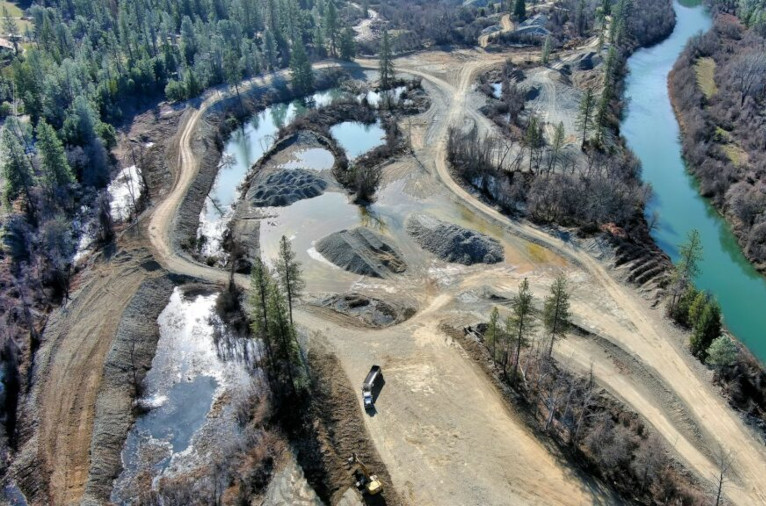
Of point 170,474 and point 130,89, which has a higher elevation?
point 130,89

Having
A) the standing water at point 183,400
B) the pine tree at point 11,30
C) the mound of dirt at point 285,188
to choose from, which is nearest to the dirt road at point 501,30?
the mound of dirt at point 285,188

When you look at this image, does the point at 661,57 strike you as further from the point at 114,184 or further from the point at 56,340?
the point at 56,340

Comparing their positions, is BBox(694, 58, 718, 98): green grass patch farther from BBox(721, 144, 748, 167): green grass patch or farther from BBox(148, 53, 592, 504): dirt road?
BBox(148, 53, 592, 504): dirt road

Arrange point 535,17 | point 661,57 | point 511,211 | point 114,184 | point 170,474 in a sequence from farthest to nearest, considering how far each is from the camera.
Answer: point 535,17
point 661,57
point 114,184
point 511,211
point 170,474

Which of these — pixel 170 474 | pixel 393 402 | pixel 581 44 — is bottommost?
pixel 170 474

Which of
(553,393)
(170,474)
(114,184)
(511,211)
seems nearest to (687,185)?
(511,211)

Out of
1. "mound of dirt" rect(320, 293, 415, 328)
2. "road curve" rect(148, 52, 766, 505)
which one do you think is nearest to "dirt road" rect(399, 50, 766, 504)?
"road curve" rect(148, 52, 766, 505)

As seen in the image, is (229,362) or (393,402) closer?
(393,402)

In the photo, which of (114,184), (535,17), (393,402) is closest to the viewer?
(393,402)
